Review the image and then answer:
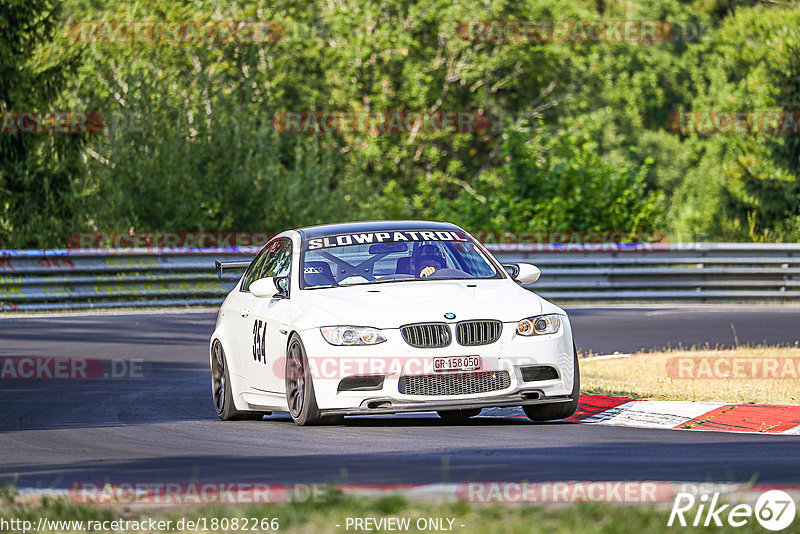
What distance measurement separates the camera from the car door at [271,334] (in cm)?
1031

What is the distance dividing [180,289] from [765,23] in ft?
151

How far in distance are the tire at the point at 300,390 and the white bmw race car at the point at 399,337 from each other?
0.01 meters

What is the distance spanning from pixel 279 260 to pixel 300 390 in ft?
6.11

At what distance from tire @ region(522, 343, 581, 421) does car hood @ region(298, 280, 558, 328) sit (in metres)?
0.49

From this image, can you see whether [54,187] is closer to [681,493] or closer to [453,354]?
[453,354]

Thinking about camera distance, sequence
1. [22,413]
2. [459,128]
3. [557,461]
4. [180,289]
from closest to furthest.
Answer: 1. [557,461]
2. [22,413]
3. [180,289]
4. [459,128]

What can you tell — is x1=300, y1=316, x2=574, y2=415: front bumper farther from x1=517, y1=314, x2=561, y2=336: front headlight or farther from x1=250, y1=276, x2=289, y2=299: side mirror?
x1=250, y1=276, x2=289, y2=299: side mirror

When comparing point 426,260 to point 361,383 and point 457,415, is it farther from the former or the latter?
point 361,383

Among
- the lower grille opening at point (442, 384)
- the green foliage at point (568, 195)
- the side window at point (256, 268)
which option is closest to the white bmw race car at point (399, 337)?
the lower grille opening at point (442, 384)

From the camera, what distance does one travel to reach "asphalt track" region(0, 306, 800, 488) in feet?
23.9

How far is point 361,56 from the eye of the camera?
49406 millimetres

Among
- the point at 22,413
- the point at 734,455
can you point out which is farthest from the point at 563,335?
the point at 22,413

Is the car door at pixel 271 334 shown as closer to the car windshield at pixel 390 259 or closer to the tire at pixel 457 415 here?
the car windshield at pixel 390 259

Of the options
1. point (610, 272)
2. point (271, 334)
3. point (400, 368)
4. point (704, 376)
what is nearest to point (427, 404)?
point (400, 368)
